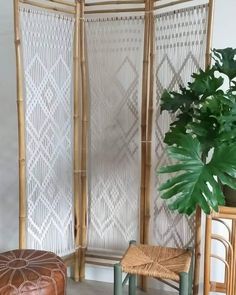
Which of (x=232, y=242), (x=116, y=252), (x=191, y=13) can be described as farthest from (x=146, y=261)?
(x=191, y=13)

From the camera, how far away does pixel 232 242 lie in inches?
79.8

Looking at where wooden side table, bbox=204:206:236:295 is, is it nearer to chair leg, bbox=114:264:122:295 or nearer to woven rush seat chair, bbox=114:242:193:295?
woven rush seat chair, bbox=114:242:193:295

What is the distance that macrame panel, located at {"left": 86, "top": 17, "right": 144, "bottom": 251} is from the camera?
2357 mm

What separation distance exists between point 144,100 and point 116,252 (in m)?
1.03

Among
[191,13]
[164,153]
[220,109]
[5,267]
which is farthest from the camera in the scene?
[164,153]

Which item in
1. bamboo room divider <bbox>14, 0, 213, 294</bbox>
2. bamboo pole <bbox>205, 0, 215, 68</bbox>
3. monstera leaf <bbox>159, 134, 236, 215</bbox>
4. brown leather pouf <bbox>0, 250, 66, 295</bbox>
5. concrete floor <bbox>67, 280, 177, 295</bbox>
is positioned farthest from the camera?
concrete floor <bbox>67, 280, 177, 295</bbox>

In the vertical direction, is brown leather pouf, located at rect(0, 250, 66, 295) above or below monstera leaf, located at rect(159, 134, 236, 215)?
below

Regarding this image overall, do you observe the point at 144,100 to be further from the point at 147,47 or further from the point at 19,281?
the point at 19,281

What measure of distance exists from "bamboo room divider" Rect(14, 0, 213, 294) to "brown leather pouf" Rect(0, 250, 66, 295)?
0.87 feet

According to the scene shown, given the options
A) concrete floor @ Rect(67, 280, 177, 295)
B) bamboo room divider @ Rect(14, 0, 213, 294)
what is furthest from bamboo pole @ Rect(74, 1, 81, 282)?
concrete floor @ Rect(67, 280, 177, 295)

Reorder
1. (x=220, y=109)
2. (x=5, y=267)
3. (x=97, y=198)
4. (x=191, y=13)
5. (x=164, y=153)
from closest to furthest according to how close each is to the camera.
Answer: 1. (x=220, y=109)
2. (x=5, y=267)
3. (x=191, y=13)
4. (x=164, y=153)
5. (x=97, y=198)

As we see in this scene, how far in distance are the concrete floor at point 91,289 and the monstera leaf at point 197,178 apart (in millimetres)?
1107

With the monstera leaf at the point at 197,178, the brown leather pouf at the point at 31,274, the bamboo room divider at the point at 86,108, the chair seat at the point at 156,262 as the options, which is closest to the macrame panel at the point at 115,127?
the bamboo room divider at the point at 86,108

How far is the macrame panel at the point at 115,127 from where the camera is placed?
2357 millimetres
